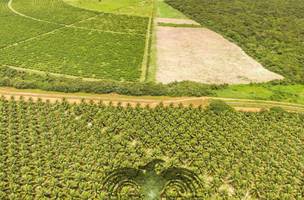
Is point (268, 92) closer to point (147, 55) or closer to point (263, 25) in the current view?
point (147, 55)

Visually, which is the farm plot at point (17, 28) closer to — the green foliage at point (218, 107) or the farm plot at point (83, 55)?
the farm plot at point (83, 55)

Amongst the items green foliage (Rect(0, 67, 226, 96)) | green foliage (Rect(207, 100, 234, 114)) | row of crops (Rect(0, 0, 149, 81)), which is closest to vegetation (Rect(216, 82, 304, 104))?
green foliage (Rect(0, 67, 226, 96))

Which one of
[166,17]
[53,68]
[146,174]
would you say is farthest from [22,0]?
[146,174]

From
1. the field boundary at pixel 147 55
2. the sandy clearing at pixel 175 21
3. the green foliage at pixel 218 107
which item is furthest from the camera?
the sandy clearing at pixel 175 21

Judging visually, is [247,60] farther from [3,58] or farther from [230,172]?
[3,58]

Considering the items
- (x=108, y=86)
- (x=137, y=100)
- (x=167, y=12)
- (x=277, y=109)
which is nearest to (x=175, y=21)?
(x=167, y=12)

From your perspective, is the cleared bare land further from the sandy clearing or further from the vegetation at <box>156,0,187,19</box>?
the vegetation at <box>156,0,187,19</box>

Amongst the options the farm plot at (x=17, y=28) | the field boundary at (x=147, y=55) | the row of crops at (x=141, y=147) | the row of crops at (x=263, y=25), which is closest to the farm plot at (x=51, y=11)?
the farm plot at (x=17, y=28)

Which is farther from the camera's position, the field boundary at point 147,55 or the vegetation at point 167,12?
the vegetation at point 167,12
